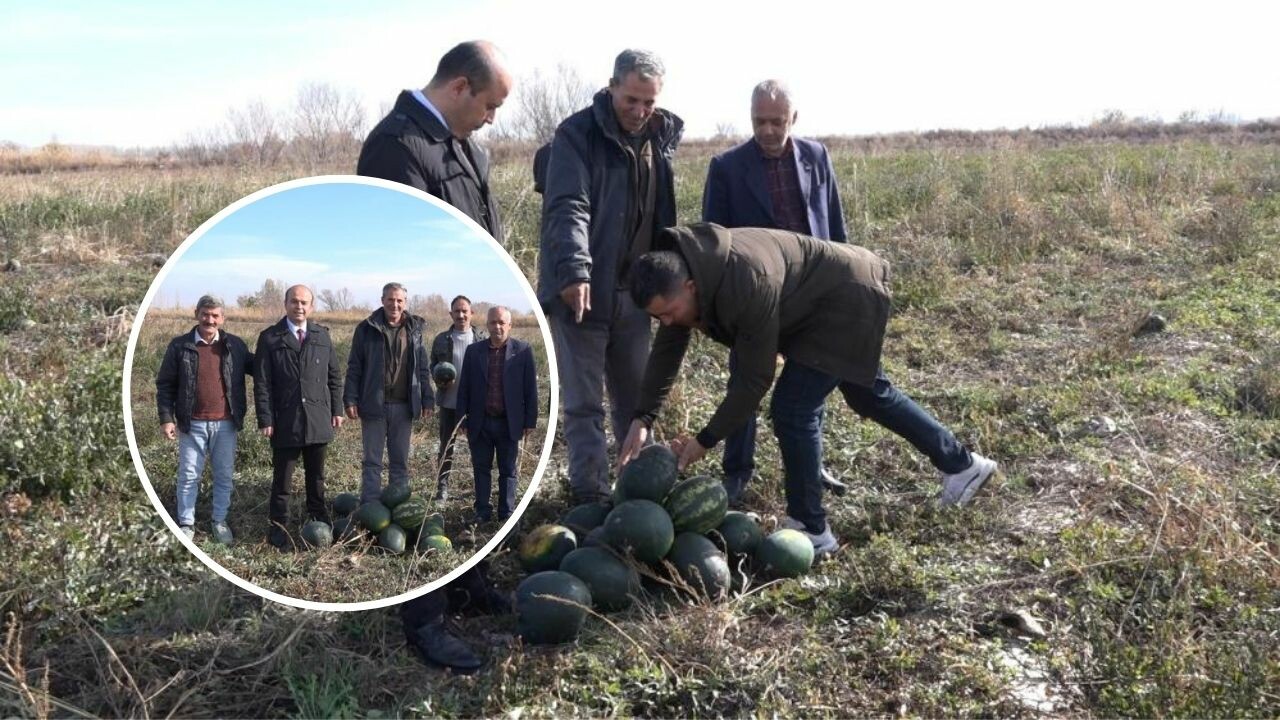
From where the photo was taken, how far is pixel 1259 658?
358 cm

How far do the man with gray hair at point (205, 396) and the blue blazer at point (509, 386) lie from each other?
683 millimetres

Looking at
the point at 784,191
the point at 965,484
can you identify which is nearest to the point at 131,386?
the point at 784,191

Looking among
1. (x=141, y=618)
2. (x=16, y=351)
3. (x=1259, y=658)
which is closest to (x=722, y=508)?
(x=1259, y=658)

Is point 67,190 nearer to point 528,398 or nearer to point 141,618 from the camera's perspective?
point 141,618

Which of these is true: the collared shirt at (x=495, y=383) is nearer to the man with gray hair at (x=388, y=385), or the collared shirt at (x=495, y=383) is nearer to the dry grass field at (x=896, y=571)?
the man with gray hair at (x=388, y=385)

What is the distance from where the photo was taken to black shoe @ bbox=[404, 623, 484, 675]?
3.94 metres

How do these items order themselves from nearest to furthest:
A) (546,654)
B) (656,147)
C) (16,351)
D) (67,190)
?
(546,654), (656,147), (16,351), (67,190)

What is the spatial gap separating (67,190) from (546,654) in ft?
46.2

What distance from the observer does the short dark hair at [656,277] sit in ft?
13.3

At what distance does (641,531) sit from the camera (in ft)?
14.1

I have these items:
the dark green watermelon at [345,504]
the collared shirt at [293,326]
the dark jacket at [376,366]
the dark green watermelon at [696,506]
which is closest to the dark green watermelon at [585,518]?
the dark green watermelon at [696,506]

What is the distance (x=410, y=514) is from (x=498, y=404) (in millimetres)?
477

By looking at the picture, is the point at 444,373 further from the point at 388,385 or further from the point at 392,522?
the point at 392,522

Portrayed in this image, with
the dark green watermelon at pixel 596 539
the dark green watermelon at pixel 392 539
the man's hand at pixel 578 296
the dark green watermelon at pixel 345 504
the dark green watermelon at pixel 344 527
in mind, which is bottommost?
the dark green watermelon at pixel 596 539
